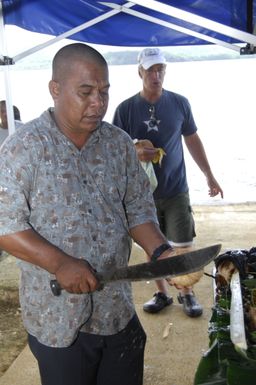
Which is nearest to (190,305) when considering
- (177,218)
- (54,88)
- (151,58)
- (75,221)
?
(177,218)

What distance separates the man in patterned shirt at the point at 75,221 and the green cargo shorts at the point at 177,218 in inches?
79.7

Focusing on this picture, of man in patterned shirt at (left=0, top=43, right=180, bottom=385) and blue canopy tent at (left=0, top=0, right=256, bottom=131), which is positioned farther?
blue canopy tent at (left=0, top=0, right=256, bottom=131)

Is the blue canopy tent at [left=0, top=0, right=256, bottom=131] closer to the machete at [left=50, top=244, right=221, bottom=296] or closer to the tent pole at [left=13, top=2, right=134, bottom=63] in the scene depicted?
the tent pole at [left=13, top=2, right=134, bottom=63]

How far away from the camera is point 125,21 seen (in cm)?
554

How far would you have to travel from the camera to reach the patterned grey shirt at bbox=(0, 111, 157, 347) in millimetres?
1878

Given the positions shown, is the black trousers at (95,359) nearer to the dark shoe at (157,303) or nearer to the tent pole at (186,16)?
the dark shoe at (157,303)

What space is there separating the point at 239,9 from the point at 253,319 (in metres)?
3.52

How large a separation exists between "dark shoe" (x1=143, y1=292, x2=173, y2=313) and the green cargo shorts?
528 millimetres

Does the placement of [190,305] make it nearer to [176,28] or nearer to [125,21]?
[176,28]

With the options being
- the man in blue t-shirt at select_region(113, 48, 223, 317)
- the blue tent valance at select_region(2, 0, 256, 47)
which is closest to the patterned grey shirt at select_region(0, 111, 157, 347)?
→ the man in blue t-shirt at select_region(113, 48, 223, 317)

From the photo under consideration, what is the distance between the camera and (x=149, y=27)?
5625mm

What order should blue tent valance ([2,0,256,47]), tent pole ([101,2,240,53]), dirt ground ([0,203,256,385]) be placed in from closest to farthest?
dirt ground ([0,203,256,385]) < blue tent valance ([2,0,256,47]) < tent pole ([101,2,240,53])

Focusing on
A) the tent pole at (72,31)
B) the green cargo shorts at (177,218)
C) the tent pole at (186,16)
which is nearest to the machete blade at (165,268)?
the tent pole at (186,16)

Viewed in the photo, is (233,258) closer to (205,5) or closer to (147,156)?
(147,156)
